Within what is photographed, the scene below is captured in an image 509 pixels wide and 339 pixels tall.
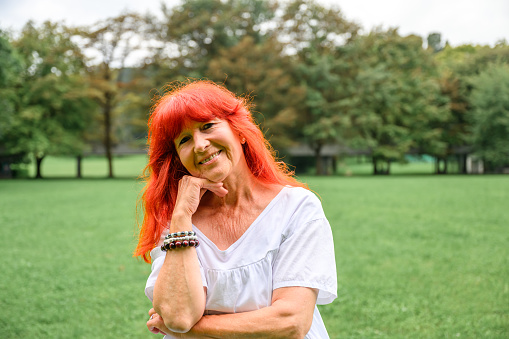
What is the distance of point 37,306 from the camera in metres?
5.25

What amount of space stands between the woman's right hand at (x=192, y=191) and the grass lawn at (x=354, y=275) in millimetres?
3196

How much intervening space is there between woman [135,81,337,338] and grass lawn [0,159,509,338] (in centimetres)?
306

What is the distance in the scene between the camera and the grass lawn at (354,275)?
15.2 feet

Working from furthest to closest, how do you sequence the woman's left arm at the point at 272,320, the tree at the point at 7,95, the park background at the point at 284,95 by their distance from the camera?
the park background at the point at 284,95 < the tree at the point at 7,95 < the woman's left arm at the point at 272,320

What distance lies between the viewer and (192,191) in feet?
5.65

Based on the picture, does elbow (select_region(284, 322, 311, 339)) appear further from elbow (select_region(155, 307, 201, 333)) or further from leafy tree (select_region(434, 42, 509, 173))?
leafy tree (select_region(434, 42, 509, 173))

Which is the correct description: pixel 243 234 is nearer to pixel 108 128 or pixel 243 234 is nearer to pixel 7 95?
pixel 7 95

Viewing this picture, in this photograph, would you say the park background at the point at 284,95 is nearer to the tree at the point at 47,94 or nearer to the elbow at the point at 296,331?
the tree at the point at 47,94

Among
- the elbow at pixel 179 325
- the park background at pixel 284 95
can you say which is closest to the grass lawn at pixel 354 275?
the elbow at pixel 179 325

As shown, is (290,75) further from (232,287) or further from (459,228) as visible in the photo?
(232,287)

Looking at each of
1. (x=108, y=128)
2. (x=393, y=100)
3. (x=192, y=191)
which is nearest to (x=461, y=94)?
(x=393, y=100)

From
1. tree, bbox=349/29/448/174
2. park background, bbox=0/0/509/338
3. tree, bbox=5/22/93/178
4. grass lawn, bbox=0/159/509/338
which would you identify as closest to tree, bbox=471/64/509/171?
park background, bbox=0/0/509/338

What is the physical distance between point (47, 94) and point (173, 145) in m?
31.7

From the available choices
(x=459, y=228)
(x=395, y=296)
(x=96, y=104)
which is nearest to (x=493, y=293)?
(x=395, y=296)
